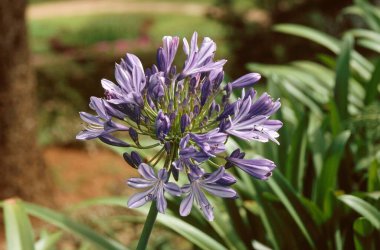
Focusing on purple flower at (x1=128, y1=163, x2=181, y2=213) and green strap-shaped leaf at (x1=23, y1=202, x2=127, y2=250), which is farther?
green strap-shaped leaf at (x1=23, y1=202, x2=127, y2=250)

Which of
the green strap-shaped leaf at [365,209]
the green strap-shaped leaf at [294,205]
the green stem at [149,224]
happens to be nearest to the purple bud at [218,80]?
the green stem at [149,224]

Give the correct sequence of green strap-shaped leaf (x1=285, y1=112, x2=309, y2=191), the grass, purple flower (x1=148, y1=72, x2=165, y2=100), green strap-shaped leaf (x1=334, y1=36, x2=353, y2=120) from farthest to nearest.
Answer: the grass → green strap-shaped leaf (x1=334, y1=36, x2=353, y2=120) → green strap-shaped leaf (x1=285, y1=112, x2=309, y2=191) → purple flower (x1=148, y1=72, x2=165, y2=100)

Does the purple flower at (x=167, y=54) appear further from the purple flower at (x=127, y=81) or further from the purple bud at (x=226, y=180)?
the purple bud at (x=226, y=180)

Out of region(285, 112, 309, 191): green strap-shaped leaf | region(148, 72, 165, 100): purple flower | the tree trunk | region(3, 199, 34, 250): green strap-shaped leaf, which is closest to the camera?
region(148, 72, 165, 100): purple flower

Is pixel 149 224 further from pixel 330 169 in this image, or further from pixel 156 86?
pixel 330 169

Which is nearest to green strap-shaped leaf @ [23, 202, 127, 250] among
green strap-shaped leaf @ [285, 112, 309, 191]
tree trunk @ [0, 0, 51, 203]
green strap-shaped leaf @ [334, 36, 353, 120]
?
green strap-shaped leaf @ [285, 112, 309, 191]

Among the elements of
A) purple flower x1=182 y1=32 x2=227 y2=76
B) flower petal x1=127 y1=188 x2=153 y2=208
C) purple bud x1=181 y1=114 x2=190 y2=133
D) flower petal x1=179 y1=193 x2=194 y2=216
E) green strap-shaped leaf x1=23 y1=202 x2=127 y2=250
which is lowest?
green strap-shaped leaf x1=23 y1=202 x2=127 y2=250

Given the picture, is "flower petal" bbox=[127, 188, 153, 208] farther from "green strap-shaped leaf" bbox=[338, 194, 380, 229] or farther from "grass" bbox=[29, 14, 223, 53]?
"grass" bbox=[29, 14, 223, 53]

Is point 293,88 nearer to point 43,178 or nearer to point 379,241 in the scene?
point 379,241
